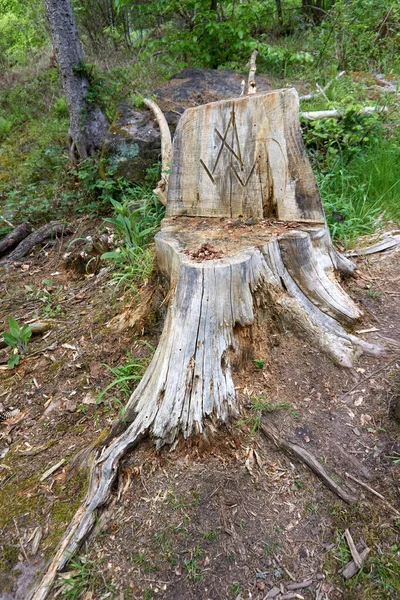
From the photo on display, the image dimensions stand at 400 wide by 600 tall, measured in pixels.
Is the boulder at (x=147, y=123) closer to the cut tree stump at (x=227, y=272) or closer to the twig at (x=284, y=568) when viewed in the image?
the cut tree stump at (x=227, y=272)

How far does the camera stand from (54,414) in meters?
2.17

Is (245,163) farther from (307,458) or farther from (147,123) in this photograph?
(147,123)

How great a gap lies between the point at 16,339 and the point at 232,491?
1.92 meters

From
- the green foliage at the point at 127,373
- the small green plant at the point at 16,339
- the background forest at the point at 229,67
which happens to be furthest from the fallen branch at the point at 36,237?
the green foliage at the point at 127,373

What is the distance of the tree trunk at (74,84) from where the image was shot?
13.7ft

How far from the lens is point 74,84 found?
4.48 meters

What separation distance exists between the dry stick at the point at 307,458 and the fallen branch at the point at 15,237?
149 inches

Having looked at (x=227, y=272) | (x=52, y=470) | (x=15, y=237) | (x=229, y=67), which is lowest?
(x=52, y=470)

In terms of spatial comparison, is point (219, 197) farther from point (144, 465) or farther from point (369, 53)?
point (369, 53)

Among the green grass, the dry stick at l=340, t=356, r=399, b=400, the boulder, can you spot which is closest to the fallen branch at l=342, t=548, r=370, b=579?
the dry stick at l=340, t=356, r=399, b=400

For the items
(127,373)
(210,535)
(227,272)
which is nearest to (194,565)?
(210,535)

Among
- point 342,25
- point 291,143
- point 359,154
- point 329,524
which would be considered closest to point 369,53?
point 342,25

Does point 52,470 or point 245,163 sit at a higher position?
point 245,163

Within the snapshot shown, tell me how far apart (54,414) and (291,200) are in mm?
2050
